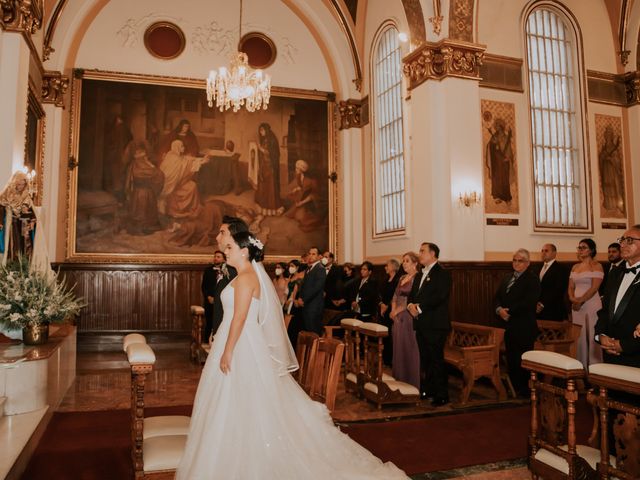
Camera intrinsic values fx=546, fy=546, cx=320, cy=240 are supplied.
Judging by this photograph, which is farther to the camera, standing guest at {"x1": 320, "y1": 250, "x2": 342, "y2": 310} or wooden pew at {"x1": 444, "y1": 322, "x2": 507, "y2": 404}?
standing guest at {"x1": 320, "y1": 250, "x2": 342, "y2": 310}

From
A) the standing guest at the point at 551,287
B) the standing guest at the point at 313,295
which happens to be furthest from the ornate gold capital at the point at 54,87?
the standing guest at the point at 551,287

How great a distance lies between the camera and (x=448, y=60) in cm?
966

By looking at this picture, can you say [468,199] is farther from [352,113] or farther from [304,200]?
[352,113]

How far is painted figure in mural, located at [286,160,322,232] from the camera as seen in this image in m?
13.1

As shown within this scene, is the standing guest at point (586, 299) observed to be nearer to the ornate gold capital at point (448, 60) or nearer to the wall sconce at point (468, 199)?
the wall sconce at point (468, 199)

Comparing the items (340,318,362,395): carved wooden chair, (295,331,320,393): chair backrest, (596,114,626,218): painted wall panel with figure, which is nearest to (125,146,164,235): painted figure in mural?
(340,318,362,395): carved wooden chair

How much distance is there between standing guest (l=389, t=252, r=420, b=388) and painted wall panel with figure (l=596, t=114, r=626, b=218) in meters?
6.04

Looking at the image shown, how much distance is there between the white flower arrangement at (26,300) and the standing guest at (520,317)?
5460 mm

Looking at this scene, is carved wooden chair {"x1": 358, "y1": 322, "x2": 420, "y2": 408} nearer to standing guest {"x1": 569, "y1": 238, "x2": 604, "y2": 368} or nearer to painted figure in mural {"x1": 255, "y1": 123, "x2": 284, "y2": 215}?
standing guest {"x1": 569, "y1": 238, "x2": 604, "y2": 368}

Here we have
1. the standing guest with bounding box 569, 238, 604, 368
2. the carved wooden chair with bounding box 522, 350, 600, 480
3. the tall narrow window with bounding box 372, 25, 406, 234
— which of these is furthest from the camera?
the tall narrow window with bounding box 372, 25, 406, 234

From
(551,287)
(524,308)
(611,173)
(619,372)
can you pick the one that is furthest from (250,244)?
(611,173)

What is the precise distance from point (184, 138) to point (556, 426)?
34.3 ft

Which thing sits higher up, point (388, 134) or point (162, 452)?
point (388, 134)

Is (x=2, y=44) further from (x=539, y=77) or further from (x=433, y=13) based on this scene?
(x=539, y=77)
